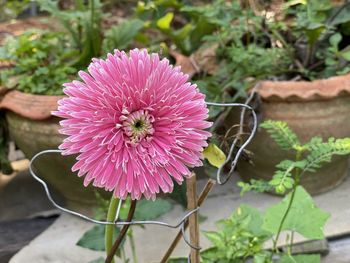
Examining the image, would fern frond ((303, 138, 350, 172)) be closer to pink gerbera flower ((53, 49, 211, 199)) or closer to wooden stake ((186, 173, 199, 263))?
wooden stake ((186, 173, 199, 263))

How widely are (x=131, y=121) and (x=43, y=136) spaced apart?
0.95 metres

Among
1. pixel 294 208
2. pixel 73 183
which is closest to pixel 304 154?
pixel 294 208

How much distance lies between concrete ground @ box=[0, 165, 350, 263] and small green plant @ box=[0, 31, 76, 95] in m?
0.40

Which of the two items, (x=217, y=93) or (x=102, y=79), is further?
(x=217, y=93)

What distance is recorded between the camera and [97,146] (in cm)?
66

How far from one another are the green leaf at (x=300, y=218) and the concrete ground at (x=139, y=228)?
0.34 metres

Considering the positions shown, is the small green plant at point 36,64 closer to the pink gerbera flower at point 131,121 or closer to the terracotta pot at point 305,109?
the terracotta pot at point 305,109

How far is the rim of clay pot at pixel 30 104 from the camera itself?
1.54 m

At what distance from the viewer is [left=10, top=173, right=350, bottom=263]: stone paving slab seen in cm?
148

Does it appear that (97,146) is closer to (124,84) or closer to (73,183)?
(124,84)

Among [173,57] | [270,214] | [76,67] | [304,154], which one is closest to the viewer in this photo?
[270,214]

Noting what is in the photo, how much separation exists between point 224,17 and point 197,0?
2.20ft

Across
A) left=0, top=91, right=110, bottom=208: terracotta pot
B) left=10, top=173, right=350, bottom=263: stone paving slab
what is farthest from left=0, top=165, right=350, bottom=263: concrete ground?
left=0, top=91, right=110, bottom=208: terracotta pot

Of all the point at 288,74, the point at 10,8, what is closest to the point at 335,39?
the point at 288,74
